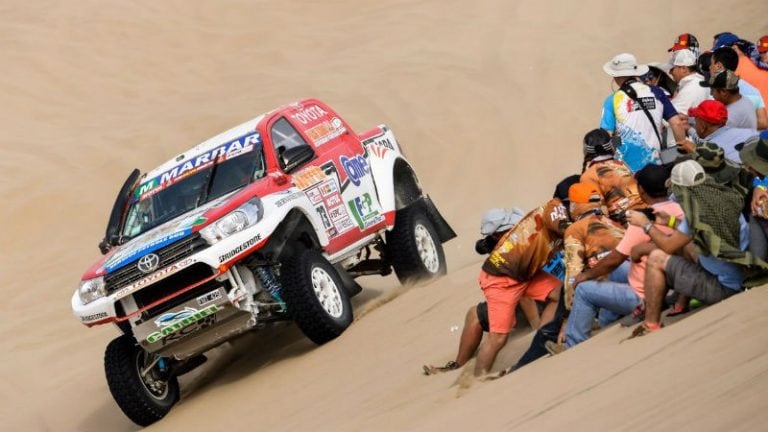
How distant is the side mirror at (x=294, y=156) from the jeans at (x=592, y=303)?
3.79 m

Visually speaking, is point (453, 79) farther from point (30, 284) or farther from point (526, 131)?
point (30, 284)

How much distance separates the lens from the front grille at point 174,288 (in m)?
11.0

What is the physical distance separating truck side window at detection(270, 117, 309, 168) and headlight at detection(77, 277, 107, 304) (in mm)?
1963

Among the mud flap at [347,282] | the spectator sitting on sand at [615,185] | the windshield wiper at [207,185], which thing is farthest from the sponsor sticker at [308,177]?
the spectator sitting on sand at [615,185]

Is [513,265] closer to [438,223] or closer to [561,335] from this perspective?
[561,335]

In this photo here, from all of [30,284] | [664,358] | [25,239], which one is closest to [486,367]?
[664,358]

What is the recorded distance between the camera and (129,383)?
445 inches

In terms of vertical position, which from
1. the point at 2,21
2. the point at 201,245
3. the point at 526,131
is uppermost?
the point at 2,21

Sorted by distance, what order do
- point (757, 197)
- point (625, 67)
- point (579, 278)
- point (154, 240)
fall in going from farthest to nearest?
point (625, 67)
point (154, 240)
point (579, 278)
point (757, 197)

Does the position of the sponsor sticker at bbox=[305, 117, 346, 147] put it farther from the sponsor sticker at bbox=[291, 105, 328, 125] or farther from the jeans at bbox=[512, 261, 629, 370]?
the jeans at bbox=[512, 261, 629, 370]

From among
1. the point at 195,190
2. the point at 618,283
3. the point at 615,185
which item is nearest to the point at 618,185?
the point at 615,185

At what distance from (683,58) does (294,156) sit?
335cm

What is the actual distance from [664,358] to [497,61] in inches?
799

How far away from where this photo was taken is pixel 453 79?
26141 mm
